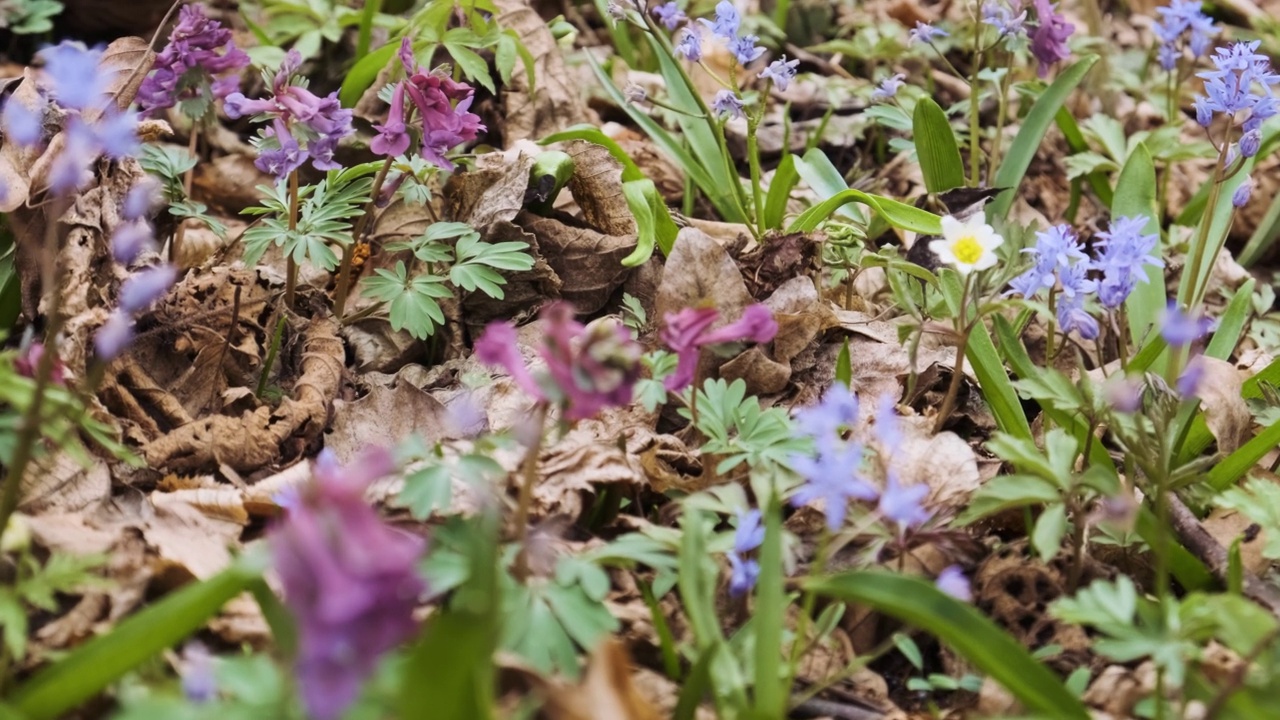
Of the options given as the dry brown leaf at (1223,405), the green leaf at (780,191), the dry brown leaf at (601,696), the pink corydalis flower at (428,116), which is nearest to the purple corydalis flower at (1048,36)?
the green leaf at (780,191)

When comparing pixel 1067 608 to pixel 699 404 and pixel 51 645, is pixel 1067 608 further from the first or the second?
pixel 51 645

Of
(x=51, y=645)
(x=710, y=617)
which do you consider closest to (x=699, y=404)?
(x=710, y=617)

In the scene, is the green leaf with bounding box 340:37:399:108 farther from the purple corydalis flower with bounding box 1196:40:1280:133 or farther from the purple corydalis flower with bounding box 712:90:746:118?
the purple corydalis flower with bounding box 1196:40:1280:133

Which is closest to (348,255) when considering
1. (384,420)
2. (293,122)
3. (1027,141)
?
(293,122)

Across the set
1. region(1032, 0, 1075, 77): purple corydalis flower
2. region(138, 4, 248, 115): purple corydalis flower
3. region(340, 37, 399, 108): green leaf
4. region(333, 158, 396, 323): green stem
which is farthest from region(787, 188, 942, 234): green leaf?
region(138, 4, 248, 115): purple corydalis flower

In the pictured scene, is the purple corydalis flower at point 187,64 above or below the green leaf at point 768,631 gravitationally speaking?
above

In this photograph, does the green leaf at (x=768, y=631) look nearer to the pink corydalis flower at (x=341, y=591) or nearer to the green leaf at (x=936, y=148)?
the pink corydalis flower at (x=341, y=591)
